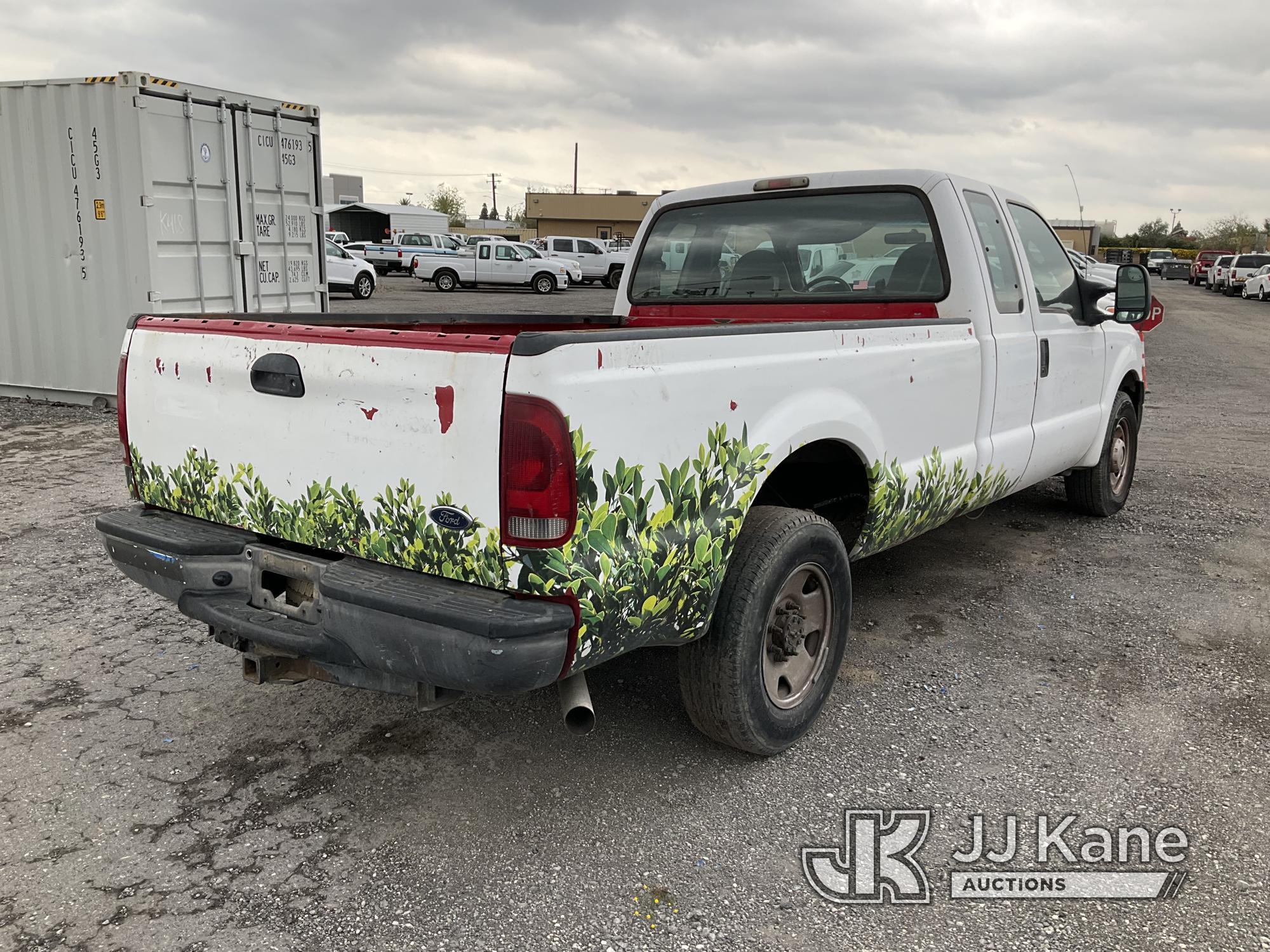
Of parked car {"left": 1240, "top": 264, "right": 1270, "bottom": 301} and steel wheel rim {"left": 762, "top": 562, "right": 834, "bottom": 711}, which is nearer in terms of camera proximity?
steel wheel rim {"left": 762, "top": 562, "right": 834, "bottom": 711}

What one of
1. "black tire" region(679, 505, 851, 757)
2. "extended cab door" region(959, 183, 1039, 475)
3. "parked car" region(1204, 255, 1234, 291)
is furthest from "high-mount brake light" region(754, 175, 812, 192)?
"parked car" region(1204, 255, 1234, 291)

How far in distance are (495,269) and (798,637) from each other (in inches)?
1206

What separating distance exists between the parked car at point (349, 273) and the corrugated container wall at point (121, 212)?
49.7 feet

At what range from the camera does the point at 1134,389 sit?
6.45 metres

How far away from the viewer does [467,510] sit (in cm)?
250

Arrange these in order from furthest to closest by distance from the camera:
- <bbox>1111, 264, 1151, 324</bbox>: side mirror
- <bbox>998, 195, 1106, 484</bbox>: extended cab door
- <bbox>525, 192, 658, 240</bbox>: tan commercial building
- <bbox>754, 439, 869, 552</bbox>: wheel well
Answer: <bbox>525, 192, 658, 240</bbox>: tan commercial building
<bbox>1111, 264, 1151, 324</bbox>: side mirror
<bbox>998, 195, 1106, 484</bbox>: extended cab door
<bbox>754, 439, 869, 552</bbox>: wheel well

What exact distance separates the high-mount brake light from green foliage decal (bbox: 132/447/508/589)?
282 centimetres

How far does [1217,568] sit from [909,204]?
2809 millimetres

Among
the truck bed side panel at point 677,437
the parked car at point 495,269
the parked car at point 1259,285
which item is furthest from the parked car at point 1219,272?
the truck bed side panel at point 677,437

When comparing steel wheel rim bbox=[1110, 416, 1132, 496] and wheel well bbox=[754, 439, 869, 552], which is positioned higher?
wheel well bbox=[754, 439, 869, 552]

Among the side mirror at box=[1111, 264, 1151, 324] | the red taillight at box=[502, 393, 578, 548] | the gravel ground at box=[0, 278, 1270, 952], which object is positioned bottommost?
the gravel ground at box=[0, 278, 1270, 952]

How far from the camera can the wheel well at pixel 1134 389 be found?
626 cm

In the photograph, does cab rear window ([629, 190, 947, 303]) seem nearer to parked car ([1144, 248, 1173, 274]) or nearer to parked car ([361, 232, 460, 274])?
parked car ([361, 232, 460, 274])

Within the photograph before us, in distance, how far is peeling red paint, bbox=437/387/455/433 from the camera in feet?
8.12
